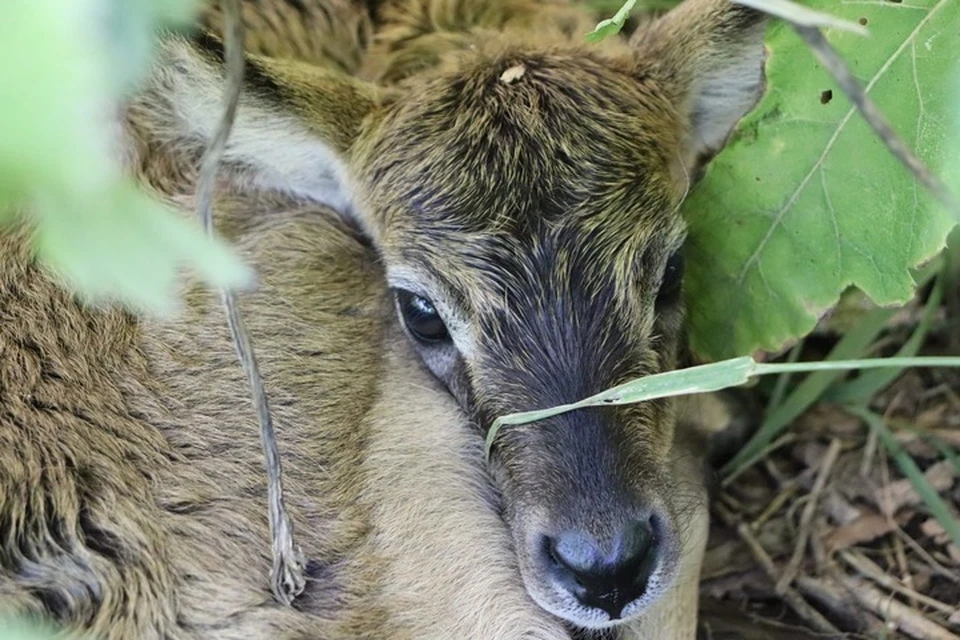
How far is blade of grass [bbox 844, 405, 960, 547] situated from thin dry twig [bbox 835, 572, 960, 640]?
0.93 feet

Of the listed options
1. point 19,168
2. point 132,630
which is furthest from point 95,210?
point 132,630

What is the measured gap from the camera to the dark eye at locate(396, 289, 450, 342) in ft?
11.1

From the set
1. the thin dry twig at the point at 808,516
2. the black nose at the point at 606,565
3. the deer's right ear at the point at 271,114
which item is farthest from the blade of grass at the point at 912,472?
the deer's right ear at the point at 271,114

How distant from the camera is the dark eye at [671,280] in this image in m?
3.42

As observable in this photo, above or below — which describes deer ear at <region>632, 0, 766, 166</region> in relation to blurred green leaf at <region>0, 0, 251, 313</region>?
below

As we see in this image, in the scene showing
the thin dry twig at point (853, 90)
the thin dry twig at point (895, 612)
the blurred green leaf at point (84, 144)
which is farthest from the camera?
the thin dry twig at point (895, 612)

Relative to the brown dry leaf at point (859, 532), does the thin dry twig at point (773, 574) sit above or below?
below

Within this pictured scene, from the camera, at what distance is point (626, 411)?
10.5 feet

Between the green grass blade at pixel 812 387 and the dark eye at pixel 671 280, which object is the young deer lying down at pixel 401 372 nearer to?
the dark eye at pixel 671 280

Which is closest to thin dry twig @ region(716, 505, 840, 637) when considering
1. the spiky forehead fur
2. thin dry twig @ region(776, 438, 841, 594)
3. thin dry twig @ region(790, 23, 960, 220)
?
thin dry twig @ region(776, 438, 841, 594)

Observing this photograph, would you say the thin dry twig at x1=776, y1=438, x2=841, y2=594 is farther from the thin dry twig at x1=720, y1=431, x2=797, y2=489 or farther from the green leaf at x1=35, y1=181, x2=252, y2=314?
the green leaf at x1=35, y1=181, x2=252, y2=314

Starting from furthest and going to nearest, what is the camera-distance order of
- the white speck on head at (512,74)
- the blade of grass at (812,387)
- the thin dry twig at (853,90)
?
the blade of grass at (812,387)
the white speck on head at (512,74)
the thin dry twig at (853,90)

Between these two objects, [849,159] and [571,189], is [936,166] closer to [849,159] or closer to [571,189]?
[849,159]

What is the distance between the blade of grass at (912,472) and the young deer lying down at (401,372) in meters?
0.91
